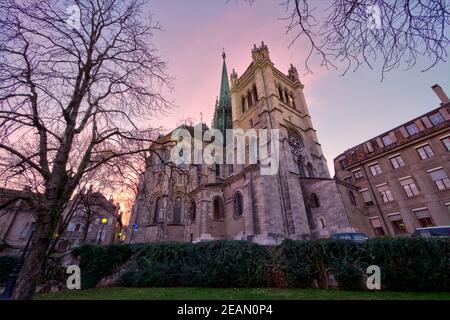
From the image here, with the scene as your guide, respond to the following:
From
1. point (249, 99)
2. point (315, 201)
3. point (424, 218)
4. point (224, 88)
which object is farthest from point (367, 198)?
point (224, 88)

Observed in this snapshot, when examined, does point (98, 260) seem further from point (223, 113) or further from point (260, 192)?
point (223, 113)

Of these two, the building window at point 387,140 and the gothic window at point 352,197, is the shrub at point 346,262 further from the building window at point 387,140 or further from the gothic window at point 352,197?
the building window at point 387,140

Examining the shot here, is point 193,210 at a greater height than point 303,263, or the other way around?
point 193,210

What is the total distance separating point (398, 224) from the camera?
2097 cm

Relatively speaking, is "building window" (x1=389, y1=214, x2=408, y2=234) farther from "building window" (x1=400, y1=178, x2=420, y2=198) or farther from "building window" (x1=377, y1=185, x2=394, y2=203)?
"building window" (x1=400, y1=178, x2=420, y2=198)

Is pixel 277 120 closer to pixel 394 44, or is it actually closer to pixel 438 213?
pixel 438 213

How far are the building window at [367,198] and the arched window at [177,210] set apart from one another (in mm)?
21958

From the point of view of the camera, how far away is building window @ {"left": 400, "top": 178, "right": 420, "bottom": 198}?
20.5m

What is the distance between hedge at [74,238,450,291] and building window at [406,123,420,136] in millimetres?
21303

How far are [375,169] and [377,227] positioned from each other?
6717 millimetres

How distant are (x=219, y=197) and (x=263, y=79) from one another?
1807 cm

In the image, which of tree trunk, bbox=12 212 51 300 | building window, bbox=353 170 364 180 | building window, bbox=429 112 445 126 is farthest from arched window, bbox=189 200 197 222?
building window, bbox=429 112 445 126

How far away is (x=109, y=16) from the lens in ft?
23.2
